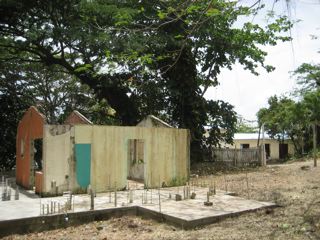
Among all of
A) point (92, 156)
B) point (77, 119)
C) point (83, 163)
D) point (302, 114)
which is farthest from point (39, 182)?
point (302, 114)

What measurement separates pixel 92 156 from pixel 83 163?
370mm

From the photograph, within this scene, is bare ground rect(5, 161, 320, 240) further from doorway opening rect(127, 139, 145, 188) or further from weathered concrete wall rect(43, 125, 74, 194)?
doorway opening rect(127, 139, 145, 188)

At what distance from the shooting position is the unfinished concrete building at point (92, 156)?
12.5 meters

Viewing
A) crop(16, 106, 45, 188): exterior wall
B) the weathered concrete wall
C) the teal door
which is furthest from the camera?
crop(16, 106, 45, 188): exterior wall

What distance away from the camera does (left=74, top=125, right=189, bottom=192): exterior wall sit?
43.1ft

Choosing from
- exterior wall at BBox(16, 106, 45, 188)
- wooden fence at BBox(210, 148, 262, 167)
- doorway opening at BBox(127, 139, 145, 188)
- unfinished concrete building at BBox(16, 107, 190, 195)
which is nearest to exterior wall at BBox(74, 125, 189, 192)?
unfinished concrete building at BBox(16, 107, 190, 195)

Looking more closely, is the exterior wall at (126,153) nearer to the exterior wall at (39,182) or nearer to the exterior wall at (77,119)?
the exterior wall at (39,182)

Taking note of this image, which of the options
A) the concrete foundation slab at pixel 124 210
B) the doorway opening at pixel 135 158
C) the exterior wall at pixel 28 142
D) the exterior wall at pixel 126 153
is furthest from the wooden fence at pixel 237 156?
the concrete foundation slab at pixel 124 210

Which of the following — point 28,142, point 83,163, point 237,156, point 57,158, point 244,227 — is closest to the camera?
point 244,227

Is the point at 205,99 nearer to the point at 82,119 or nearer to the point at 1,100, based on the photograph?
the point at 82,119

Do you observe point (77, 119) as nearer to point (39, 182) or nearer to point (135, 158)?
point (135, 158)

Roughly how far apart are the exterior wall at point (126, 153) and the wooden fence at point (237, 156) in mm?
8002

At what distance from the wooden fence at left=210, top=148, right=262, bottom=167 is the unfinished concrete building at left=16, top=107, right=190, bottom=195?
8003 mm

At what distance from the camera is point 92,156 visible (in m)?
13.1
